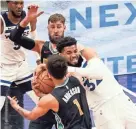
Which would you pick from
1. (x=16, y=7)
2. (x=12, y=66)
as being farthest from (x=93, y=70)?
(x=12, y=66)

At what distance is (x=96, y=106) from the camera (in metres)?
5.27

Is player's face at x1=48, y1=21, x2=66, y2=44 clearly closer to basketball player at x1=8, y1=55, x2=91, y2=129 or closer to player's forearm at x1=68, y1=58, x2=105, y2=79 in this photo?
player's forearm at x1=68, y1=58, x2=105, y2=79

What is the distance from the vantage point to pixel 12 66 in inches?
246

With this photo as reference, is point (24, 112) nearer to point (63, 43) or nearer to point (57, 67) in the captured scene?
point (57, 67)

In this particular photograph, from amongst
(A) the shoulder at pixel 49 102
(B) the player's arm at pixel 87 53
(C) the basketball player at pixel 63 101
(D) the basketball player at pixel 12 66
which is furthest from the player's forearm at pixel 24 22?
(A) the shoulder at pixel 49 102

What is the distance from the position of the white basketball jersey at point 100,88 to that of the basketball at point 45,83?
15.6 inches

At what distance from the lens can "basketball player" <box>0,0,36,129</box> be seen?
6.03 m

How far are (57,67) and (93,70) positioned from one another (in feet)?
1.81

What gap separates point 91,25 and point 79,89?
1834mm

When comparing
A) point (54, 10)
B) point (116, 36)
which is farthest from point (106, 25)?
point (54, 10)

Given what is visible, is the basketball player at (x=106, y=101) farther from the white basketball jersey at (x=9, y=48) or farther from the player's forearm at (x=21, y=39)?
the white basketball jersey at (x=9, y=48)

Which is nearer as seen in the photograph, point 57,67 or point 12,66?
point 57,67

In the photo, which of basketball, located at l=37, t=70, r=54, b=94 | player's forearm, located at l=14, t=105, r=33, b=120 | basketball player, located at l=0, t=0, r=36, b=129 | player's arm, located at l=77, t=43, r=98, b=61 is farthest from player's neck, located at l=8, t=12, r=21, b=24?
player's forearm, located at l=14, t=105, r=33, b=120

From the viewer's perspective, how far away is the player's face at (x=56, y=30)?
17.7 ft
